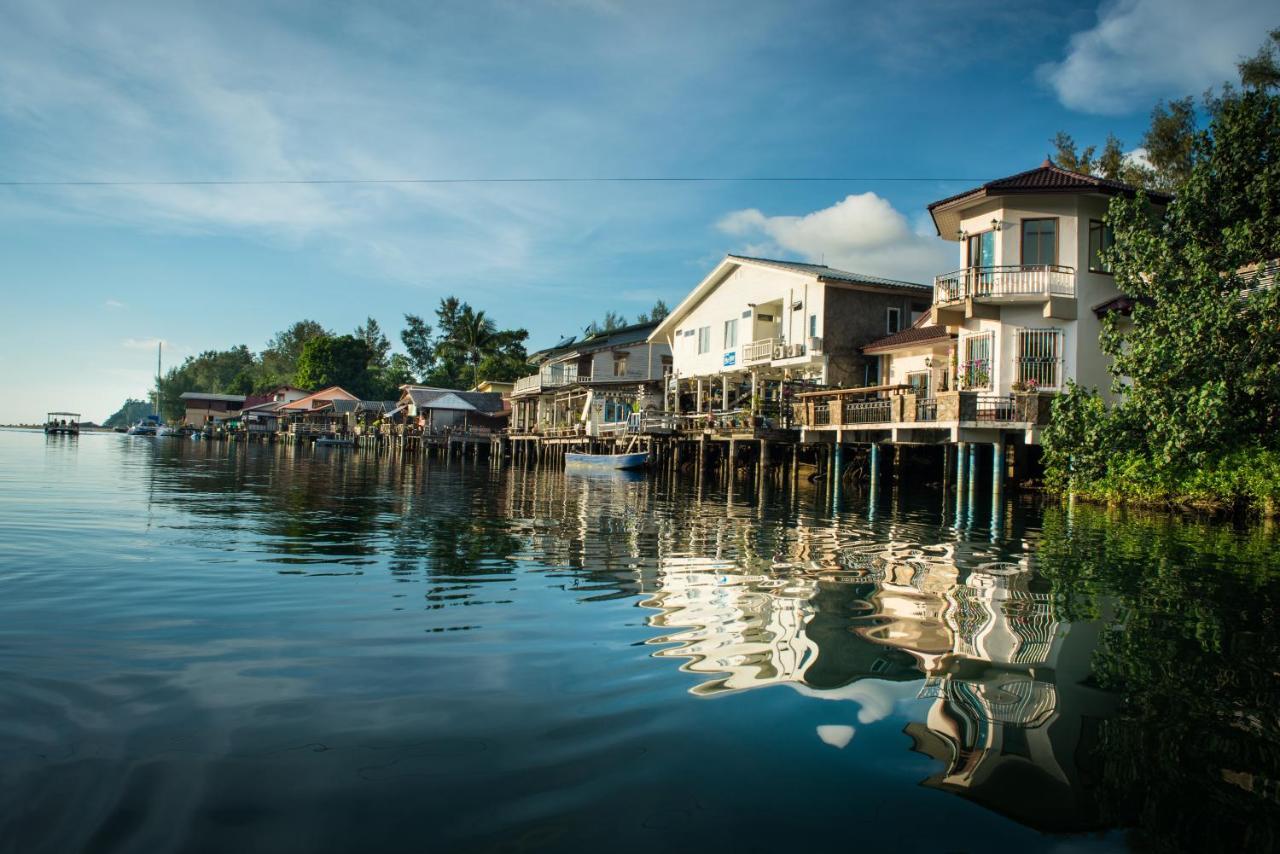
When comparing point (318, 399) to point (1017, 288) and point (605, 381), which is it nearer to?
point (605, 381)

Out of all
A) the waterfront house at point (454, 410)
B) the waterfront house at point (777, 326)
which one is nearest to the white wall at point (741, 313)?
the waterfront house at point (777, 326)

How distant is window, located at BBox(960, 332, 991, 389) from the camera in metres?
23.9

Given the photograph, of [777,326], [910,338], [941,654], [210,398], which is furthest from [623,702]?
[210,398]

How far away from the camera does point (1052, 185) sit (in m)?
22.5

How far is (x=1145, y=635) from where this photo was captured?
6832 millimetres

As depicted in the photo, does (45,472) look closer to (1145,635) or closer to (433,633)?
(433,633)

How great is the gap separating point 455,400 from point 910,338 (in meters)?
40.3

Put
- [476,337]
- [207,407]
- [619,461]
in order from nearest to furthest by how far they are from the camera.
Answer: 1. [619,461]
2. [476,337]
3. [207,407]

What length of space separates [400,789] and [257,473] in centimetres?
2998

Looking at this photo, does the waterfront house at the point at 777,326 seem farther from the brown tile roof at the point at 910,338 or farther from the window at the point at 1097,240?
the window at the point at 1097,240

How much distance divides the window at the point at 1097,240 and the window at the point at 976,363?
333 cm

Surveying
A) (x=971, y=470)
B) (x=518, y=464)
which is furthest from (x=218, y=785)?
(x=518, y=464)

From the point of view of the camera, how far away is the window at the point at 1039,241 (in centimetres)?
2317

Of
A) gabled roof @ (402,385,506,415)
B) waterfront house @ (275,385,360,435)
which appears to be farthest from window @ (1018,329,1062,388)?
waterfront house @ (275,385,360,435)
